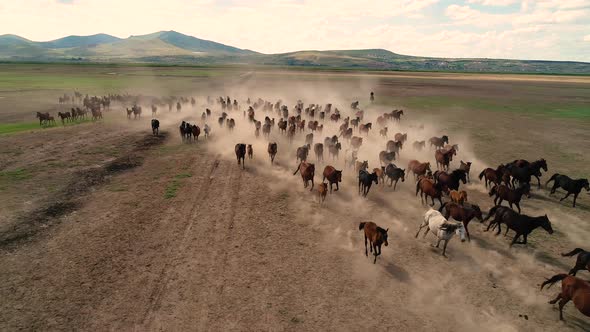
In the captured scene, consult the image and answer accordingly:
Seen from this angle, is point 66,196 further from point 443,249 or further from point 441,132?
point 441,132

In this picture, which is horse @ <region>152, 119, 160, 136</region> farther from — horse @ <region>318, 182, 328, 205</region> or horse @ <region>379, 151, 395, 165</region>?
horse @ <region>379, 151, 395, 165</region>

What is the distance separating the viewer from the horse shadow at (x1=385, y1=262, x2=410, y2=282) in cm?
1145

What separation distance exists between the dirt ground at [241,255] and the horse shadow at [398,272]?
0.07 meters

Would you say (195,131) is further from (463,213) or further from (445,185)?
(463,213)

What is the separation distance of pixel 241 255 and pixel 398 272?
5604 millimetres

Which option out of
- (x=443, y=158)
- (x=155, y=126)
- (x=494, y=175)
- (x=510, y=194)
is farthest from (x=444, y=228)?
(x=155, y=126)

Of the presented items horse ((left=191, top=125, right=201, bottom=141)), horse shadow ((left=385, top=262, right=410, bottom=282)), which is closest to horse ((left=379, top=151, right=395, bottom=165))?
Result: horse shadow ((left=385, top=262, right=410, bottom=282))

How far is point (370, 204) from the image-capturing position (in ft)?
57.3

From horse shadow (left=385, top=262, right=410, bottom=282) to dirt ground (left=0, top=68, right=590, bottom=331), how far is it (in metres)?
0.07

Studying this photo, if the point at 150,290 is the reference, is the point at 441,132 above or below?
above

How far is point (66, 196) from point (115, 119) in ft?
81.3

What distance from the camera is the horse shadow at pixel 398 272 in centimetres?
1145

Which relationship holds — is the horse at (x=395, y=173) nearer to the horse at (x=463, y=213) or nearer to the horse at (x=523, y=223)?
the horse at (x=463, y=213)

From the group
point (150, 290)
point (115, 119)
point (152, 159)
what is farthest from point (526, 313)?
point (115, 119)
